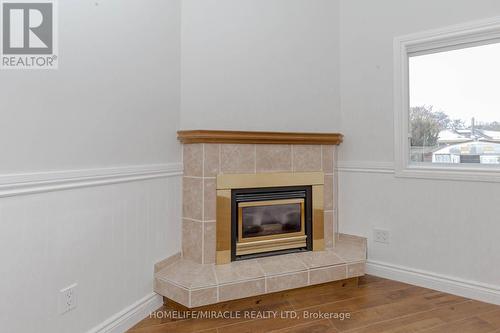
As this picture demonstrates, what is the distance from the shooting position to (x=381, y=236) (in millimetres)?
2816

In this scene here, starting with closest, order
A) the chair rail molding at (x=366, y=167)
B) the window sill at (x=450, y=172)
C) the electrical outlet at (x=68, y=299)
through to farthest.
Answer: the electrical outlet at (x=68, y=299), the window sill at (x=450, y=172), the chair rail molding at (x=366, y=167)

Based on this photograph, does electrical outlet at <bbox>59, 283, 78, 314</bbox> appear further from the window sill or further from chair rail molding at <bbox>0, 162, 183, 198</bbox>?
the window sill

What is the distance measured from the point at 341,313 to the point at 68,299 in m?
1.66

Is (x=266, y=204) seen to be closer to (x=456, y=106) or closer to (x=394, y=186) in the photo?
(x=394, y=186)

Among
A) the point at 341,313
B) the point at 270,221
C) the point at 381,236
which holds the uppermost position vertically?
the point at 270,221

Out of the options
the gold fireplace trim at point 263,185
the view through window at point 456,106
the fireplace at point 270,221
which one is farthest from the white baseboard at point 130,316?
the view through window at point 456,106

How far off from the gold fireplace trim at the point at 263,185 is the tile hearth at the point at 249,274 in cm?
9

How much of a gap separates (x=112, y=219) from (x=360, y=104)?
2277 millimetres

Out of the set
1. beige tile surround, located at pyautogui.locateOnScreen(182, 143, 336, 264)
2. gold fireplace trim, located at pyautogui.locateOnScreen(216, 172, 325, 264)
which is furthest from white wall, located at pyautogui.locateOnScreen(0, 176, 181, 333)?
gold fireplace trim, located at pyautogui.locateOnScreen(216, 172, 325, 264)

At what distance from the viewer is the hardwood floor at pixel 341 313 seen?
198 centimetres

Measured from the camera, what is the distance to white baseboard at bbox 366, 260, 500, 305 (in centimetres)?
232

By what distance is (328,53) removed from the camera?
9.77ft

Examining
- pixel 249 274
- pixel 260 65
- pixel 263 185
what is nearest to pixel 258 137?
pixel 263 185

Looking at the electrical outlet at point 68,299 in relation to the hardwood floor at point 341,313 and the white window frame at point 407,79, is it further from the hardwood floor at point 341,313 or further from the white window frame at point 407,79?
the white window frame at point 407,79
